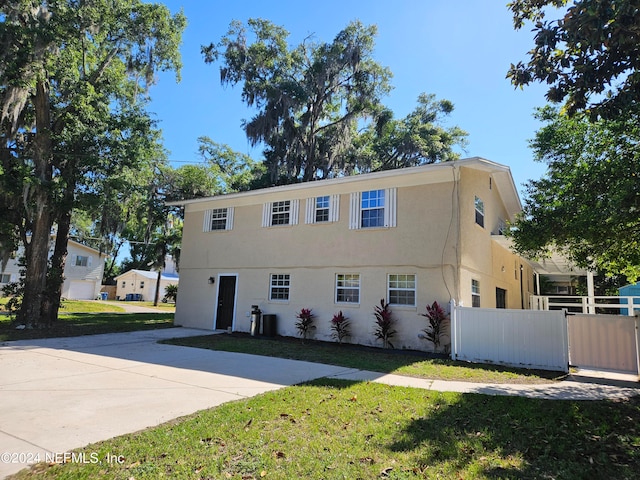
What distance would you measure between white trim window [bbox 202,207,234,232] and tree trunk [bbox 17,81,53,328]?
5568 millimetres

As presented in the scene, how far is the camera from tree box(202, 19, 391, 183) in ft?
77.3

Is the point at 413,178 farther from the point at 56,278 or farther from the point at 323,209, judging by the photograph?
the point at 56,278

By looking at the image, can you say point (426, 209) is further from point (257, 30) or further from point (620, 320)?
point (257, 30)

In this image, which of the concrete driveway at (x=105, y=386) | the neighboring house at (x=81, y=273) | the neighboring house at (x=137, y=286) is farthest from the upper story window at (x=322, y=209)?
the neighboring house at (x=137, y=286)

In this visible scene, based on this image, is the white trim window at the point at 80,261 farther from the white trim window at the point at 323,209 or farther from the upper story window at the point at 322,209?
the upper story window at the point at 322,209

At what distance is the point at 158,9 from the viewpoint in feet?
51.8

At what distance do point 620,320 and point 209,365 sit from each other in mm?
8662

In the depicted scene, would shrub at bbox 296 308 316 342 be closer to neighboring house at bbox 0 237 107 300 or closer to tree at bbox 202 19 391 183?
tree at bbox 202 19 391 183

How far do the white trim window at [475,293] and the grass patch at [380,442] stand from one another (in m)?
6.72

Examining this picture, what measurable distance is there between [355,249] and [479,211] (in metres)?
4.40

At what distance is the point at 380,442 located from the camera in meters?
4.26

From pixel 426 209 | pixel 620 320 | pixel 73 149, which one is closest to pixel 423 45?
pixel 426 209

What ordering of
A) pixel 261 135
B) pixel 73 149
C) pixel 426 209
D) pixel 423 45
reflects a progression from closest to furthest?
pixel 426 209 < pixel 423 45 < pixel 73 149 < pixel 261 135

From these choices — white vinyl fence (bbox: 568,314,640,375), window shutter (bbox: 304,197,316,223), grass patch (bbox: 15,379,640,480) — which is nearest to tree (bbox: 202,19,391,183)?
window shutter (bbox: 304,197,316,223)
